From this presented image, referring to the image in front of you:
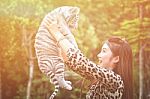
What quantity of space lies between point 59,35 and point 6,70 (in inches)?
25.2

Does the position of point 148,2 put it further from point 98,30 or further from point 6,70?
point 6,70

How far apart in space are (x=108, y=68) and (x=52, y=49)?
36 cm

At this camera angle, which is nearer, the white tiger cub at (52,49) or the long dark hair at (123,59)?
the long dark hair at (123,59)

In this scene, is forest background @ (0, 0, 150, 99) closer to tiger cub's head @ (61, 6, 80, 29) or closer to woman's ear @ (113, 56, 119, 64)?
tiger cub's head @ (61, 6, 80, 29)

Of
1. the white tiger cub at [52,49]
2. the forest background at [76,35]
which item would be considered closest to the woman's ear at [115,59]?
the white tiger cub at [52,49]

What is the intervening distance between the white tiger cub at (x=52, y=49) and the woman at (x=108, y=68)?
113 mm

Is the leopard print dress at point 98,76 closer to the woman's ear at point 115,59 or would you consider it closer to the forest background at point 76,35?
the woman's ear at point 115,59

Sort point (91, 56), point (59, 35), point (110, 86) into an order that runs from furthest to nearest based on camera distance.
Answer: point (91, 56) → point (59, 35) → point (110, 86)

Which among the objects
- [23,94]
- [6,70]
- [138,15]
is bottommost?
[23,94]

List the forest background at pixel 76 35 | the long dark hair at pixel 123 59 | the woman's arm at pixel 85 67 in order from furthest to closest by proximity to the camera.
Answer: the forest background at pixel 76 35 → the long dark hair at pixel 123 59 → the woman's arm at pixel 85 67

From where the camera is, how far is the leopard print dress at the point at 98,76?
1.56m

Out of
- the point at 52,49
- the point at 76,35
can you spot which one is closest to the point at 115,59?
the point at 52,49

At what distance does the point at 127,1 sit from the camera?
7.56ft

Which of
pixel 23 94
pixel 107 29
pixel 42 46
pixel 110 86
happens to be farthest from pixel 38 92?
pixel 110 86
